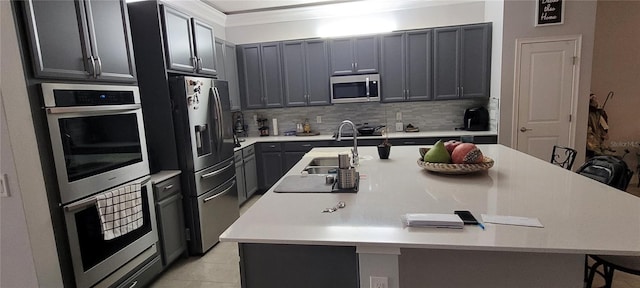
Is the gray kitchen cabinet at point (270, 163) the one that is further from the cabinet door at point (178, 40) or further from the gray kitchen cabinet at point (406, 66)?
the cabinet door at point (178, 40)

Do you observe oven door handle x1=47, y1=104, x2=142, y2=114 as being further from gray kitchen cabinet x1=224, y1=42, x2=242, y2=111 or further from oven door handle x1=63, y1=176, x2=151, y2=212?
gray kitchen cabinet x1=224, y1=42, x2=242, y2=111

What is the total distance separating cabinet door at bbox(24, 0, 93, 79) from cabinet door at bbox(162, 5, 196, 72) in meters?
0.74

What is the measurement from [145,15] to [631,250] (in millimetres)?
3082

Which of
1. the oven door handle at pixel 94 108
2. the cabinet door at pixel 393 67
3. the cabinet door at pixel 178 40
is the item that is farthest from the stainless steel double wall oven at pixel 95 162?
the cabinet door at pixel 393 67

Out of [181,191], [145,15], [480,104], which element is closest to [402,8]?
[480,104]

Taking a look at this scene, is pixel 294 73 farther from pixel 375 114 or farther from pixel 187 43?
pixel 187 43

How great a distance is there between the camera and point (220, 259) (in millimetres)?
2779

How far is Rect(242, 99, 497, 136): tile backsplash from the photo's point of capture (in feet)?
15.1

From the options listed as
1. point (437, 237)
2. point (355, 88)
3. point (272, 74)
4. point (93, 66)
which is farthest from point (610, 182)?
point (272, 74)

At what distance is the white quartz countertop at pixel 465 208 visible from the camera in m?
1.08

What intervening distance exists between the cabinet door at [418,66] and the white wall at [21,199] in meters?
3.93

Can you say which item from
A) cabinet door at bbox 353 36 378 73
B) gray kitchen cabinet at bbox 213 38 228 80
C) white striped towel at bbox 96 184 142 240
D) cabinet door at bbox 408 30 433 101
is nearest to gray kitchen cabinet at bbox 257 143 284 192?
gray kitchen cabinet at bbox 213 38 228 80

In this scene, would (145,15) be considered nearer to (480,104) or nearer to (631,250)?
(631,250)

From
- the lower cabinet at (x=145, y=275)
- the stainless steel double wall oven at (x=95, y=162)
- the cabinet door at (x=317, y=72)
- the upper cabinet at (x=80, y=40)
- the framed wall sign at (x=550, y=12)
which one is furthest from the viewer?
the cabinet door at (x=317, y=72)
